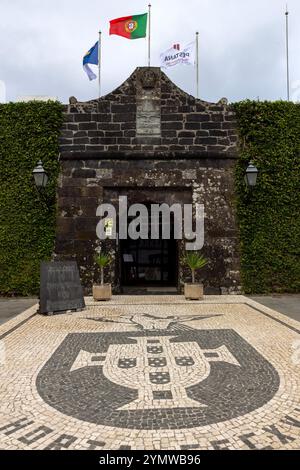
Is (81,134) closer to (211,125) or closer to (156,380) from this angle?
(211,125)

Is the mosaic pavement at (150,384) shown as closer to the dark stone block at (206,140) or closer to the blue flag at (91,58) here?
the dark stone block at (206,140)

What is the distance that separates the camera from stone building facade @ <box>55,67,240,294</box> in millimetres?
10281

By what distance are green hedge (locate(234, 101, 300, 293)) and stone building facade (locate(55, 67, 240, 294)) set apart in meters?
0.38

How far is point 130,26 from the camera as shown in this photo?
11.0 m

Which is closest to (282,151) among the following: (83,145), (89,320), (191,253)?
(191,253)

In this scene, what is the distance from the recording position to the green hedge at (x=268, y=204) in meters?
10.4

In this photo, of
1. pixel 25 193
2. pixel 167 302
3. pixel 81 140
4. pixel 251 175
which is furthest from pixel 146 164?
pixel 167 302

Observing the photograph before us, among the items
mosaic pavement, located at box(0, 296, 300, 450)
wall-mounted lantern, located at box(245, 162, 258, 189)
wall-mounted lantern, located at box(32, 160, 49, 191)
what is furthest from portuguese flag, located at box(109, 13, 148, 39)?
mosaic pavement, located at box(0, 296, 300, 450)

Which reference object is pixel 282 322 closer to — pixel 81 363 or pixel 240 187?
pixel 81 363

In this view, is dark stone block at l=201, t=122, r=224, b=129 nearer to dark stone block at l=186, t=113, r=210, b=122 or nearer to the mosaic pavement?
dark stone block at l=186, t=113, r=210, b=122

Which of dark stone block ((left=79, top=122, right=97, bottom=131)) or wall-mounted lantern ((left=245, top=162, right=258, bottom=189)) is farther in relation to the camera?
dark stone block ((left=79, top=122, right=97, bottom=131))

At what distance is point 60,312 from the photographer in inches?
303
